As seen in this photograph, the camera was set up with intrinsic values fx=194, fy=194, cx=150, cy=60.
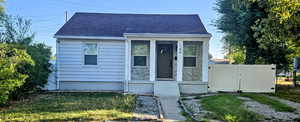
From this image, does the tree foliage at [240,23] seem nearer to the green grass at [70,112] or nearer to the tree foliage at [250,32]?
the tree foliage at [250,32]

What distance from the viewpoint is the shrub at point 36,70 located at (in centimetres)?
756

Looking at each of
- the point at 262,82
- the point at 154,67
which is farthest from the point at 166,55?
the point at 262,82

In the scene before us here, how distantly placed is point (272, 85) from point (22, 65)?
438 inches

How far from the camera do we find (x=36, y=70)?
7988mm

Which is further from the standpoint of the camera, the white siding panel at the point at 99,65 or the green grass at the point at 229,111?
the white siding panel at the point at 99,65

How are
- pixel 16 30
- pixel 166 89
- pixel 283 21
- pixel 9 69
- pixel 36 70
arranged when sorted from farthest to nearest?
pixel 16 30 → pixel 166 89 → pixel 36 70 → pixel 9 69 → pixel 283 21

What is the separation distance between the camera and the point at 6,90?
589cm

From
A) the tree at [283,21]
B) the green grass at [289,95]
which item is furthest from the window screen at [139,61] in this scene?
the green grass at [289,95]

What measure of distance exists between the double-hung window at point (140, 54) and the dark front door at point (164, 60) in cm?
75

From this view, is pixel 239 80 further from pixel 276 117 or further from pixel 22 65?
pixel 22 65

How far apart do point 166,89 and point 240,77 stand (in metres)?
3.92

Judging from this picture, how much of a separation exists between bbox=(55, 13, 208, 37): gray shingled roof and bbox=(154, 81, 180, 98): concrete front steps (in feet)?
8.19

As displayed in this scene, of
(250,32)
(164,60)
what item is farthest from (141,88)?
(250,32)

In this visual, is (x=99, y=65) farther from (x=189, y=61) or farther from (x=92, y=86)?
(x=189, y=61)
